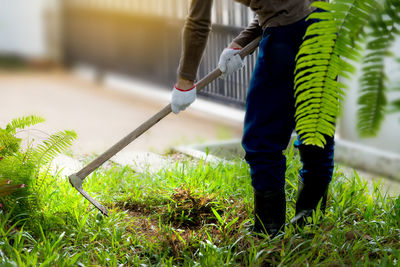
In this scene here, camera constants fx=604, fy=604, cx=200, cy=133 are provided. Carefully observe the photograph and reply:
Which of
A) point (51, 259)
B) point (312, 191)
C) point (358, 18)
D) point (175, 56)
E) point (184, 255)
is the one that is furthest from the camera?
point (175, 56)

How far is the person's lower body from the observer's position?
2143mm

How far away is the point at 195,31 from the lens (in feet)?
7.13

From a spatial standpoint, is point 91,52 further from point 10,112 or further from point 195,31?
point 195,31

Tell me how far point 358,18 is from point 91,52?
7.89 m

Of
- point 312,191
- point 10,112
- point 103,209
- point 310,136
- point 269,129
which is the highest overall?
point 310,136

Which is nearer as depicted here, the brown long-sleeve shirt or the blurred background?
the brown long-sleeve shirt

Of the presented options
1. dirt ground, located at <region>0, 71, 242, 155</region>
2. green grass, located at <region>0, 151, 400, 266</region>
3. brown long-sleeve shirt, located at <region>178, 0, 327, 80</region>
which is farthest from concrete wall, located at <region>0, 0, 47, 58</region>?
brown long-sleeve shirt, located at <region>178, 0, 327, 80</region>

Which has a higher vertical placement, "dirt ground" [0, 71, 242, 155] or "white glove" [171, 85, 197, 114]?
"white glove" [171, 85, 197, 114]

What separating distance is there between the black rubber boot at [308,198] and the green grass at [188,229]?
6 centimetres

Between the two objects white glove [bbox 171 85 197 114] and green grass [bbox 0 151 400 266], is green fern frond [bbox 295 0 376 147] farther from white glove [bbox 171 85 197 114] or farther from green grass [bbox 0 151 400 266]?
white glove [bbox 171 85 197 114]

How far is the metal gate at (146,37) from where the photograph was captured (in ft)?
14.6

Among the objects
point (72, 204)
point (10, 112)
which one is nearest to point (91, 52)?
point (10, 112)

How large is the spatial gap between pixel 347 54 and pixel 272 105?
46.7 inches

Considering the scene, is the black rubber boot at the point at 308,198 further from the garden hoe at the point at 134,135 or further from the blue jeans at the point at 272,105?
the garden hoe at the point at 134,135
